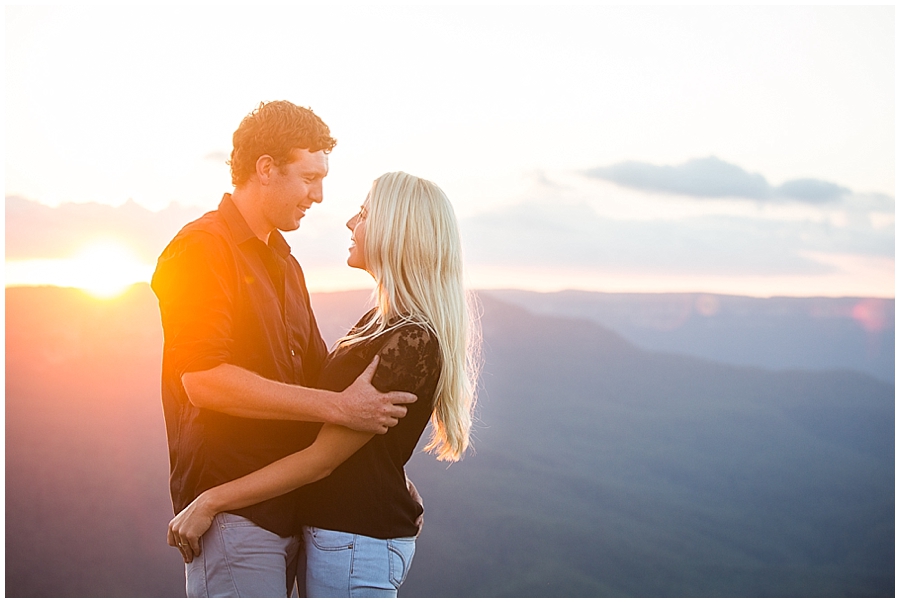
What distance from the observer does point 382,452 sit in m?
2.08

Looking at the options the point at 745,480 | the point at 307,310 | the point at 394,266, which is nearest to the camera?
the point at 394,266

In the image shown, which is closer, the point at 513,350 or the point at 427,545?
the point at 427,545

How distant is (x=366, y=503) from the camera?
2.06 metres

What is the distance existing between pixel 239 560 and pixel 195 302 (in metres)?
0.77

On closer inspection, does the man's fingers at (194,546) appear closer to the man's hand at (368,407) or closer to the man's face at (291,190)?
the man's hand at (368,407)

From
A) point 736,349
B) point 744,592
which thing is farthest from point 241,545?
point 736,349

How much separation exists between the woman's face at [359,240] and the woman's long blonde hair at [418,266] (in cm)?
4

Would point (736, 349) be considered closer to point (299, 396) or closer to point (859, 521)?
point (859, 521)

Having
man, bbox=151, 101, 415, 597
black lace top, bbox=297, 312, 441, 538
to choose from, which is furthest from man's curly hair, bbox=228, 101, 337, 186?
black lace top, bbox=297, 312, 441, 538

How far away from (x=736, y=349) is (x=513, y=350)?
2321 cm

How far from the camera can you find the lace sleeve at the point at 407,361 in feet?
6.42

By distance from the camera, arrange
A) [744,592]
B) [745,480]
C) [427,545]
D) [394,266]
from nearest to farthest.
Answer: [394,266]
[427,545]
[744,592]
[745,480]

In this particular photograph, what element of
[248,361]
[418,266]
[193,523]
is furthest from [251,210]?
[193,523]

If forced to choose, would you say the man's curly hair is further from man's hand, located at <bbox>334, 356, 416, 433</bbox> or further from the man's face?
man's hand, located at <bbox>334, 356, 416, 433</bbox>
